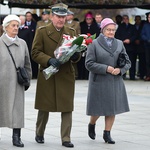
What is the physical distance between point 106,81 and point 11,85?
1.39 meters

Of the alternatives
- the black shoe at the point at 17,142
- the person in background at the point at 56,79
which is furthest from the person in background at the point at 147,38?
the black shoe at the point at 17,142

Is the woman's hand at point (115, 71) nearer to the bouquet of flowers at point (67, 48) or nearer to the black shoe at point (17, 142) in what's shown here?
the bouquet of flowers at point (67, 48)

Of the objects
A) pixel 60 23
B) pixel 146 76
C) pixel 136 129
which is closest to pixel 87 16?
pixel 146 76

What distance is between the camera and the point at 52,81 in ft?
32.8

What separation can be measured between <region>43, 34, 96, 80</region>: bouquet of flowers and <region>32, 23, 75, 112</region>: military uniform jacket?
167 mm

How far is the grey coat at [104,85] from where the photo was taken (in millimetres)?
10164

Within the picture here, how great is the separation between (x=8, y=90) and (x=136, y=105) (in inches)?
250

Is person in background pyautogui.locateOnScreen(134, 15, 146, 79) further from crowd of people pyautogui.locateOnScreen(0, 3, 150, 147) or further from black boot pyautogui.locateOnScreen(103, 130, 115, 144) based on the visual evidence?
black boot pyautogui.locateOnScreen(103, 130, 115, 144)

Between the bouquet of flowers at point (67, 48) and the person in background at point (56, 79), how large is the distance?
5.6 inches

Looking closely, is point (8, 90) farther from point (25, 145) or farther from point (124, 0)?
point (124, 0)

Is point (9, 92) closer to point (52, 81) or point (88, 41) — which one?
point (52, 81)

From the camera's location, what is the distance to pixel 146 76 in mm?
22828

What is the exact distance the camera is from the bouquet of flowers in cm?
967

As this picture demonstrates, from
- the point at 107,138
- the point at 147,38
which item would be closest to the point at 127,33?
the point at 147,38
